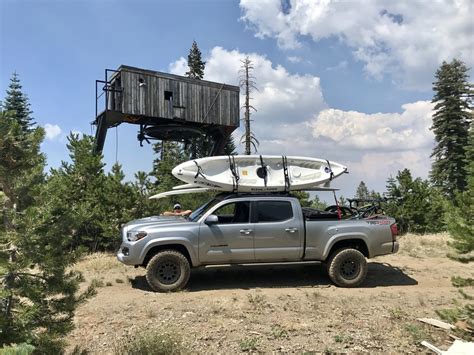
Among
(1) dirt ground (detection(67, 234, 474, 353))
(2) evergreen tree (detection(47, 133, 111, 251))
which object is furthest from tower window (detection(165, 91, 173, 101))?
(1) dirt ground (detection(67, 234, 474, 353))

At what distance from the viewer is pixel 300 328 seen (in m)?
6.75

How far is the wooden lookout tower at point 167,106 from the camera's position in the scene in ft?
82.5

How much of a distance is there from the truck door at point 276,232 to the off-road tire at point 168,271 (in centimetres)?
149

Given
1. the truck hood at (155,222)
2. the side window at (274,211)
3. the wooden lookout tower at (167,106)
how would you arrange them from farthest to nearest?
1. the wooden lookout tower at (167,106)
2. the side window at (274,211)
3. the truck hood at (155,222)

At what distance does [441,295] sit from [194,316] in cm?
490

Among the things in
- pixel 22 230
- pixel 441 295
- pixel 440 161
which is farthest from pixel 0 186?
pixel 440 161

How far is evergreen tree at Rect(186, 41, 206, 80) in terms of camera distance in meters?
47.7

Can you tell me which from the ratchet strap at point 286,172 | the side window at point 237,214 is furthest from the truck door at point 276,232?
the ratchet strap at point 286,172

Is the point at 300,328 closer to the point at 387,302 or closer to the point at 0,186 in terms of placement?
the point at 387,302

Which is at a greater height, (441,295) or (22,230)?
(22,230)

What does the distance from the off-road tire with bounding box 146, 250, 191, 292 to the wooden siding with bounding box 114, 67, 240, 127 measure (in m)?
18.0

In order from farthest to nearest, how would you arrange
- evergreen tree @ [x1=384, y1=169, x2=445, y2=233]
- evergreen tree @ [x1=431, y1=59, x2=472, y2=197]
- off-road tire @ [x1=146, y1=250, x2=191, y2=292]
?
evergreen tree @ [x1=431, y1=59, x2=472, y2=197] → evergreen tree @ [x1=384, y1=169, x2=445, y2=233] → off-road tire @ [x1=146, y1=250, x2=191, y2=292]

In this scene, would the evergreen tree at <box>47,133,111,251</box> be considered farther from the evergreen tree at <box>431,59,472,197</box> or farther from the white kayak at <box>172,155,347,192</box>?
the evergreen tree at <box>431,59,472,197</box>

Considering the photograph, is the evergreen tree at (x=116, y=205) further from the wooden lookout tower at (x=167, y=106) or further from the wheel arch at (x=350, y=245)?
the wooden lookout tower at (x=167, y=106)
